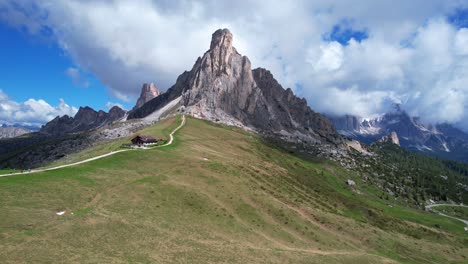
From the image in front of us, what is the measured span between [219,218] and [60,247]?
30195 millimetres

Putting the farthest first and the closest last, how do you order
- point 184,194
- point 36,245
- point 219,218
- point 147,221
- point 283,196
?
point 283,196 → point 184,194 → point 219,218 → point 147,221 → point 36,245

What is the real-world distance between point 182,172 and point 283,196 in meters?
27.8

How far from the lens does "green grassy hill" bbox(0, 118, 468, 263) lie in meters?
44.3

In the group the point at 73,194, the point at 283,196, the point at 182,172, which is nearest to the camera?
the point at 73,194

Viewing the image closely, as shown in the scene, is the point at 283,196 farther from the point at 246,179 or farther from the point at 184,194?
the point at 184,194

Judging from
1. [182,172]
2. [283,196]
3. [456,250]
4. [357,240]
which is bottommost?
[456,250]

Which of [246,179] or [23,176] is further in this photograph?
[246,179]

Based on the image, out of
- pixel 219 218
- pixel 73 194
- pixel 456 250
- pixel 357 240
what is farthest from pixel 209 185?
pixel 456 250

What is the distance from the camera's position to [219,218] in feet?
214

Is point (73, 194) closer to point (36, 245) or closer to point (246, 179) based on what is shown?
point (36, 245)

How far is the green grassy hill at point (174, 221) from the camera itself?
44.3 metres

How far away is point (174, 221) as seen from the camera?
194 ft

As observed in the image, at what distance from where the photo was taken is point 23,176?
67.0m

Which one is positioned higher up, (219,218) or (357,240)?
(219,218)
